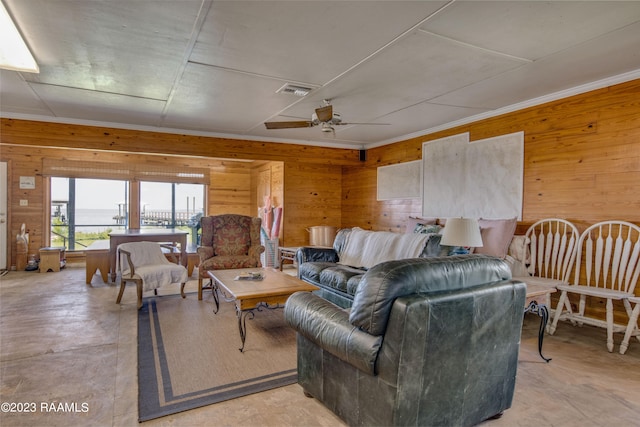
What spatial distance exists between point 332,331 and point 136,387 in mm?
1435

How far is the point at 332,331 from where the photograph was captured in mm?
1774

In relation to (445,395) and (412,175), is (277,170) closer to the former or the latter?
(412,175)

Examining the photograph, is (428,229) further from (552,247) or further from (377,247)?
(552,247)

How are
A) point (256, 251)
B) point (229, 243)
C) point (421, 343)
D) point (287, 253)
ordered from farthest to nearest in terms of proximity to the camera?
point (287, 253), point (229, 243), point (256, 251), point (421, 343)

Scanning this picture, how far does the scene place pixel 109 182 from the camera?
24.1ft

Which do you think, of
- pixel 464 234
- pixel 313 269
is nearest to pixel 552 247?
pixel 464 234

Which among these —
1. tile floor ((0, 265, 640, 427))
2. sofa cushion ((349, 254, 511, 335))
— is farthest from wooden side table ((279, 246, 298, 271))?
sofa cushion ((349, 254, 511, 335))

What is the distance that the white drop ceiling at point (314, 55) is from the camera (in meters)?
2.18

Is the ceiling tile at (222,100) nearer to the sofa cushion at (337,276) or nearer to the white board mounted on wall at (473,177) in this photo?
the sofa cushion at (337,276)

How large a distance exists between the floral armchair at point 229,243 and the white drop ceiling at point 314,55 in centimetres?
148

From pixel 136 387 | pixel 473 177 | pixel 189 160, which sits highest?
pixel 189 160

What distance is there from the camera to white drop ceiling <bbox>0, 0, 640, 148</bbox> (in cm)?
218

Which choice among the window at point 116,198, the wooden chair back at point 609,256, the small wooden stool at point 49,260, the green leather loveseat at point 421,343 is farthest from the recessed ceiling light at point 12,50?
the wooden chair back at point 609,256

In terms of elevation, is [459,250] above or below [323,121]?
below
